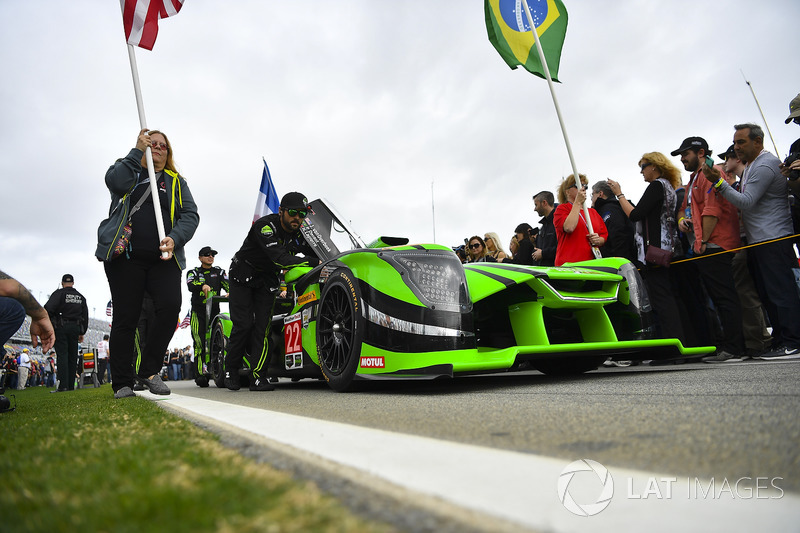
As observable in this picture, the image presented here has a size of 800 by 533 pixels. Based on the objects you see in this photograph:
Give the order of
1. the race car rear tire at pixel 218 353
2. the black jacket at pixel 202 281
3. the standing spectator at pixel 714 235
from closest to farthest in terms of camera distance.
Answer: the standing spectator at pixel 714 235 < the race car rear tire at pixel 218 353 < the black jacket at pixel 202 281

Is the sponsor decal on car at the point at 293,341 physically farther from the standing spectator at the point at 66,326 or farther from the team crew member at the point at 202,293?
the standing spectator at the point at 66,326

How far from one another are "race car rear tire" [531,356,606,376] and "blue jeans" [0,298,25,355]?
11.5 feet

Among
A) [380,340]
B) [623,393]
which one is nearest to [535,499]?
[623,393]

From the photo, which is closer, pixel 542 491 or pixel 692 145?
pixel 542 491

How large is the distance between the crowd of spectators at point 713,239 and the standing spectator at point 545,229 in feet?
1.70

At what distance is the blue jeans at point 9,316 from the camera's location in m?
2.54

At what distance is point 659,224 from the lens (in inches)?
198

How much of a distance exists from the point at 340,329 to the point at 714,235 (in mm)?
3564

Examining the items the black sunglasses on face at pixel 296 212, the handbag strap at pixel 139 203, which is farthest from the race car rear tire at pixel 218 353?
the handbag strap at pixel 139 203

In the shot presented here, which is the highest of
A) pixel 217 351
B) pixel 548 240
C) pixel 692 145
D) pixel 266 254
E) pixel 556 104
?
pixel 556 104

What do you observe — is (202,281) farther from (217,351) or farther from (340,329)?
(340,329)

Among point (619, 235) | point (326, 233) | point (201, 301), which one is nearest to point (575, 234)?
point (619, 235)

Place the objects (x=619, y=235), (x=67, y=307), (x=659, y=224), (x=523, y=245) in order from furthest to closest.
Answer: (x=67, y=307) < (x=523, y=245) < (x=619, y=235) < (x=659, y=224)

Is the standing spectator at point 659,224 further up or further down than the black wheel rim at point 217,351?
further up
